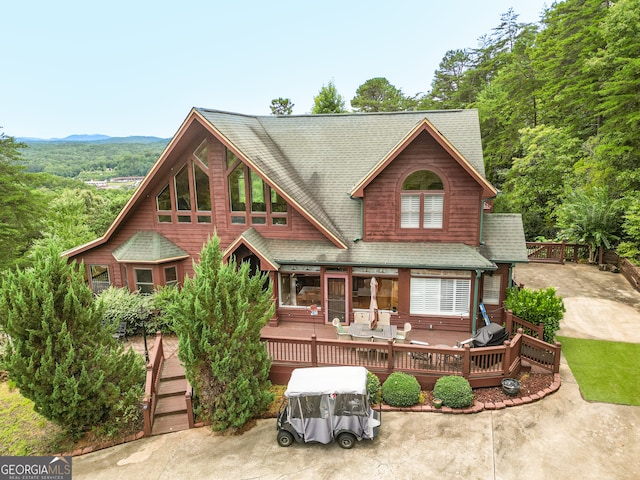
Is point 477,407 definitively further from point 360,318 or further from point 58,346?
point 58,346

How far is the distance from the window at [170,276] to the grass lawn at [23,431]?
232 inches

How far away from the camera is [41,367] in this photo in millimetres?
9445

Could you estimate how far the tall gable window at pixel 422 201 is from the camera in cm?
1453

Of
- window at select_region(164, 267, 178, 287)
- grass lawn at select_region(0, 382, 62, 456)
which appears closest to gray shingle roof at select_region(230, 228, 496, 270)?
window at select_region(164, 267, 178, 287)

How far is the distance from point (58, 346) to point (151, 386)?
2.64 metres

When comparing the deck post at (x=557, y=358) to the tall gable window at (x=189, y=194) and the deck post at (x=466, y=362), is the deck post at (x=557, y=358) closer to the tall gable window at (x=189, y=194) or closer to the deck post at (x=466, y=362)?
the deck post at (x=466, y=362)

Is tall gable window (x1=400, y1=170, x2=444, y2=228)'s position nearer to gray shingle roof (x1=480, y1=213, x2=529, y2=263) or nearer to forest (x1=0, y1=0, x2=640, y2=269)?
gray shingle roof (x1=480, y1=213, x2=529, y2=263)

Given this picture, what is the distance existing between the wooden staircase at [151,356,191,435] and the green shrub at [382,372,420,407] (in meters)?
5.35

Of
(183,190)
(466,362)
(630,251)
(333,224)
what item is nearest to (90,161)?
(183,190)

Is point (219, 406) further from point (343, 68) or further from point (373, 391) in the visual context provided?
point (343, 68)

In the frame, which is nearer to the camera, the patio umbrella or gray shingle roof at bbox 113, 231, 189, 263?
the patio umbrella

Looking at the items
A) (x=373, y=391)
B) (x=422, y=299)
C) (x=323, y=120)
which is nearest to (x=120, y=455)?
(x=373, y=391)

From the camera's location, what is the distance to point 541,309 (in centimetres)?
1326

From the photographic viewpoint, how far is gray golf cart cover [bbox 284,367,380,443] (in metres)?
9.64
